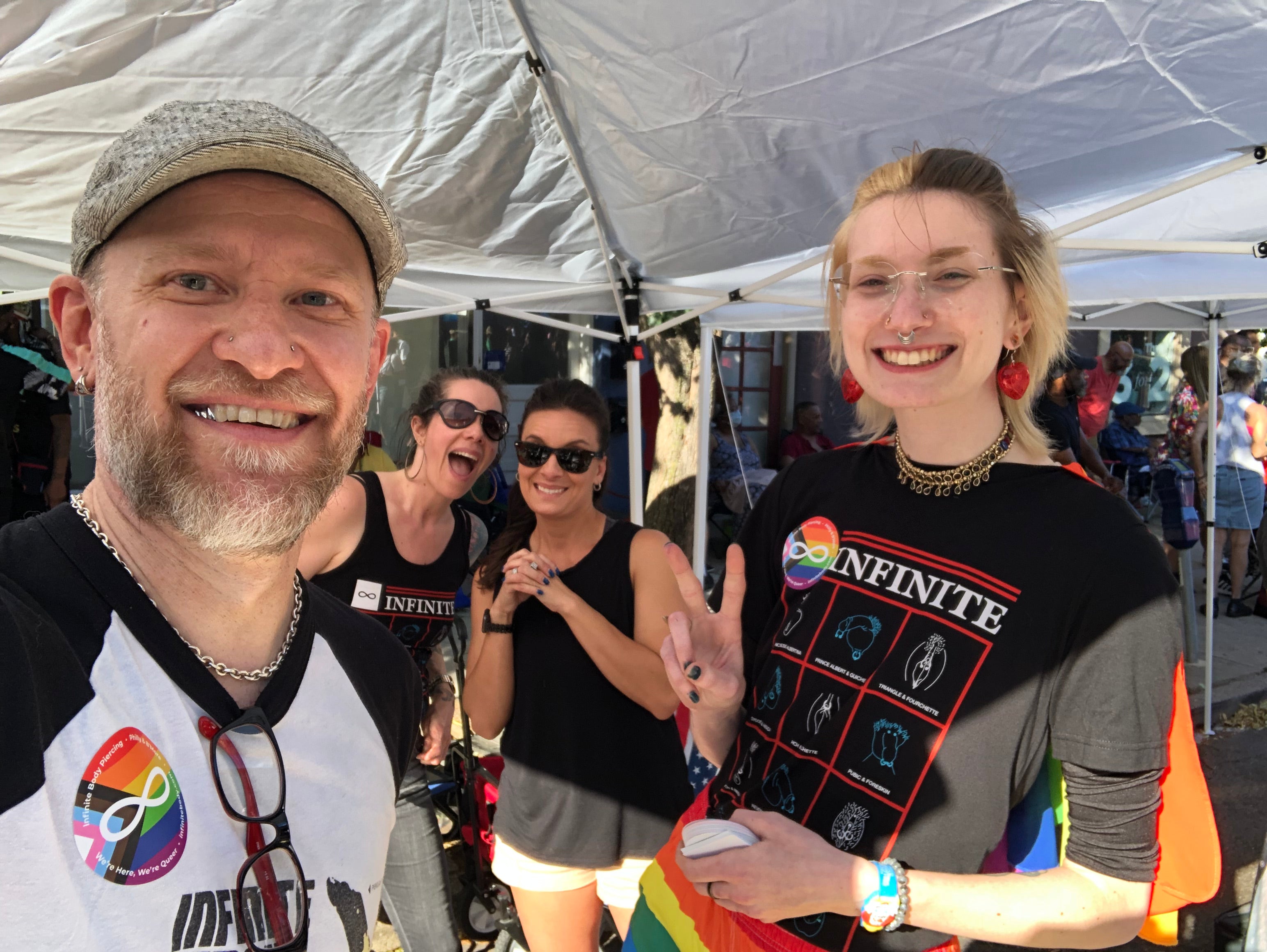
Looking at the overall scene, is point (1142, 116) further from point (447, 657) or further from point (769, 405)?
point (769, 405)

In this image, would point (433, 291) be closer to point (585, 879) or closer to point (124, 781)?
point (585, 879)

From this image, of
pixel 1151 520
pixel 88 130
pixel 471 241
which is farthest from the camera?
pixel 1151 520

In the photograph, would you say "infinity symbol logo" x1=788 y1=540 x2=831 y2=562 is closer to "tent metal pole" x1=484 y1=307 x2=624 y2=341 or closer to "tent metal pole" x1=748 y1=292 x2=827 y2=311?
"tent metal pole" x1=748 y1=292 x2=827 y2=311

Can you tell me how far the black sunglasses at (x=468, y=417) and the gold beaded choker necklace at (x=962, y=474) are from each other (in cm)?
170

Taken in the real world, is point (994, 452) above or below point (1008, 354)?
below

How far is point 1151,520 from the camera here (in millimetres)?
11617

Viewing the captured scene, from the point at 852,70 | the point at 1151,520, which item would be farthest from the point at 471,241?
the point at 1151,520

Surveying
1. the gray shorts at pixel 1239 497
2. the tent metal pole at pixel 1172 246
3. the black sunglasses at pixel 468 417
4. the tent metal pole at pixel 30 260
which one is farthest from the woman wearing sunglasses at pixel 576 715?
the gray shorts at pixel 1239 497

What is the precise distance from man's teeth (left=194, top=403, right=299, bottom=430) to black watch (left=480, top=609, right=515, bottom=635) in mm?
1440

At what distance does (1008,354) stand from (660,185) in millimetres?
1600

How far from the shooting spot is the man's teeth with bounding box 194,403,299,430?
1.02 metres

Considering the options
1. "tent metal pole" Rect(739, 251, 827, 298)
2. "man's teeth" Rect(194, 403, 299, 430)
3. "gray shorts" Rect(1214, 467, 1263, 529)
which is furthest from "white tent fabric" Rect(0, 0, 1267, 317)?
"gray shorts" Rect(1214, 467, 1263, 529)

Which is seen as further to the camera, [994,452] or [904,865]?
[994,452]

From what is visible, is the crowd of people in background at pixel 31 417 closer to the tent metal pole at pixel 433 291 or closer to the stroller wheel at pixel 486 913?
the tent metal pole at pixel 433 291
